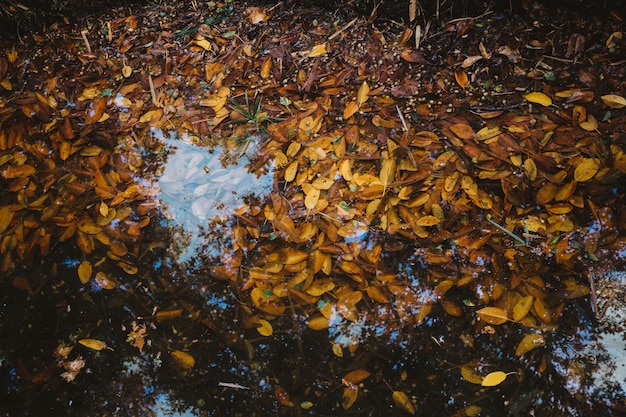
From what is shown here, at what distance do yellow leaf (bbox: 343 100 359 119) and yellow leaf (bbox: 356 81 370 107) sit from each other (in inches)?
0.9

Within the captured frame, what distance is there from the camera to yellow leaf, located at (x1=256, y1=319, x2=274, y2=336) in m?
1.59

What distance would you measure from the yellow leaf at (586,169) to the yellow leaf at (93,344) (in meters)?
1.81

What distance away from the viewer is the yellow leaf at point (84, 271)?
1.72 m

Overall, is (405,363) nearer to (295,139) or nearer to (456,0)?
(295,139)

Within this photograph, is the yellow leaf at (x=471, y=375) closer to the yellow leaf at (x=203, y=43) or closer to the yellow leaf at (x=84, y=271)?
the yellow leaf at (x=84, y=271)

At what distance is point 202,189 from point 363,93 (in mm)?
827

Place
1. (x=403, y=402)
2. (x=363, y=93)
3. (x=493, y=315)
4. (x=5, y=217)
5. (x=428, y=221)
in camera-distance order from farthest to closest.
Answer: (x=363, y=93) < (x=5, y=217) < (x=428, y=221) < (x=493, y=315) < (x=403, y=402)

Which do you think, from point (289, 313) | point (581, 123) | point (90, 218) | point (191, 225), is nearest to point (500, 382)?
point (289, 313)

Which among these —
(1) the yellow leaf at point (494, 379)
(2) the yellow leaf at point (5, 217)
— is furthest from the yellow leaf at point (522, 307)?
(2) the yellow leaf at point (5, 217)

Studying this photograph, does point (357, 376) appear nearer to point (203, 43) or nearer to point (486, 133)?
point (486, 133)

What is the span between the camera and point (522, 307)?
1.56 meters

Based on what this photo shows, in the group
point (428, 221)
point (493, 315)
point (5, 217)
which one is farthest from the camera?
point (5, 217)

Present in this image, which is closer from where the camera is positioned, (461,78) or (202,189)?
(202,189)

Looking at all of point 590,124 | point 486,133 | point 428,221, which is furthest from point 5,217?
point 590,124
